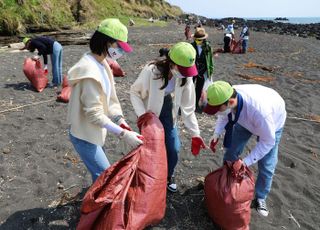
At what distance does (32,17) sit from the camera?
63.5ft

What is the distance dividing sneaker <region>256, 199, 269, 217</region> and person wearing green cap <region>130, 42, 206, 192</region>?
2.88 feet

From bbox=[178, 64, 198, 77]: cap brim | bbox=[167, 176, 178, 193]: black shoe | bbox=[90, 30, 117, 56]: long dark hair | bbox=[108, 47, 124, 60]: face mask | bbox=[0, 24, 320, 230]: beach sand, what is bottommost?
bbox=[0, 24, 320, 230]: beach sand

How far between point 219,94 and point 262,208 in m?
1.43

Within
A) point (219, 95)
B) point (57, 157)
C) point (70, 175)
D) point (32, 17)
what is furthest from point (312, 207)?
point (32, 17)

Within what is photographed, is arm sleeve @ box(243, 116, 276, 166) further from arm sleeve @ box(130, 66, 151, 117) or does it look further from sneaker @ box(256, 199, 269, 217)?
arm sleeve @ box(130, 66, 151, 117)

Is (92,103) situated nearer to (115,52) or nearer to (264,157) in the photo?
(115,52)

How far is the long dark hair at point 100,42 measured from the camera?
8.64 ft

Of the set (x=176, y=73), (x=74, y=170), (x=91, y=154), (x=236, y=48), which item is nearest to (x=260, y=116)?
(x=176, y=73)

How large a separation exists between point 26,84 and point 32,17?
1281 cm

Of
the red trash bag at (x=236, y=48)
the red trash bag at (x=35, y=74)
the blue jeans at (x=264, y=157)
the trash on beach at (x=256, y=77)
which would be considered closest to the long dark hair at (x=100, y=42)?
the blue jeans at (x=264, y=157)

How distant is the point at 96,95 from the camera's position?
8.70 feet

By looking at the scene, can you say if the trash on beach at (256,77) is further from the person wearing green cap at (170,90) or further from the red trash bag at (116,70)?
the person wearing green cap at (170,90)

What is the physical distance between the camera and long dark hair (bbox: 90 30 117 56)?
2633 mm

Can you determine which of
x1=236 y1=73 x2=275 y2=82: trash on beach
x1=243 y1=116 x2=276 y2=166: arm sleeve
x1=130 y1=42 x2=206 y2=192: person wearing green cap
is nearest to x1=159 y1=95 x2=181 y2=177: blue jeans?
x1=130 y1=42 x2=206 y2=192: person wearing green cap
